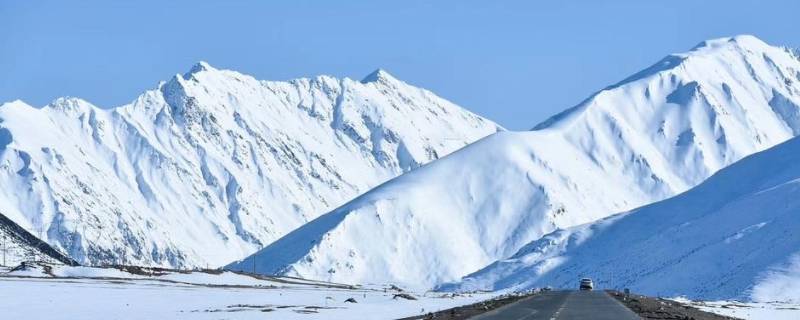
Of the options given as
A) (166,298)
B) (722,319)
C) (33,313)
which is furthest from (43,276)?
(722,319)

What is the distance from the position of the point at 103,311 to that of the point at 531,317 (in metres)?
28.5

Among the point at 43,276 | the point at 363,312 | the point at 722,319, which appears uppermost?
the point at 43,276

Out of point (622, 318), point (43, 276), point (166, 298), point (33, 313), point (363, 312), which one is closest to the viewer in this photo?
point (622, 318)

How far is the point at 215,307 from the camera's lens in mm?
104812

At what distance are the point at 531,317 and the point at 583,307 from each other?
1857cm

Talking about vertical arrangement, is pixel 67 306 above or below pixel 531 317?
above

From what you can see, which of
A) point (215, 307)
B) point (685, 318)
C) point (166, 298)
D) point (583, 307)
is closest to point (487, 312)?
point (583, 307)

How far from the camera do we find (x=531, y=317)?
3214 inches

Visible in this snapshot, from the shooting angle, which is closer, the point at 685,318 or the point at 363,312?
the point at 685,318

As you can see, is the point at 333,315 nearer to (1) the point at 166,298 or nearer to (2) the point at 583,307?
(2) the point at 583,307

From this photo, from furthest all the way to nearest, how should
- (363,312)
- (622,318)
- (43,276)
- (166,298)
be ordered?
(43,276)
(166,298)
(363,312)
(622,318)

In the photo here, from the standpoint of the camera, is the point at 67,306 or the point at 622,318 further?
the point at 67,306

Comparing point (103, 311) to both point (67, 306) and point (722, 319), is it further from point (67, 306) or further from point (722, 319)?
point (722, 319)

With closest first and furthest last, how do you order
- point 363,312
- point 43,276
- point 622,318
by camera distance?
point 622,318 < point 363,312 < point 43,276
